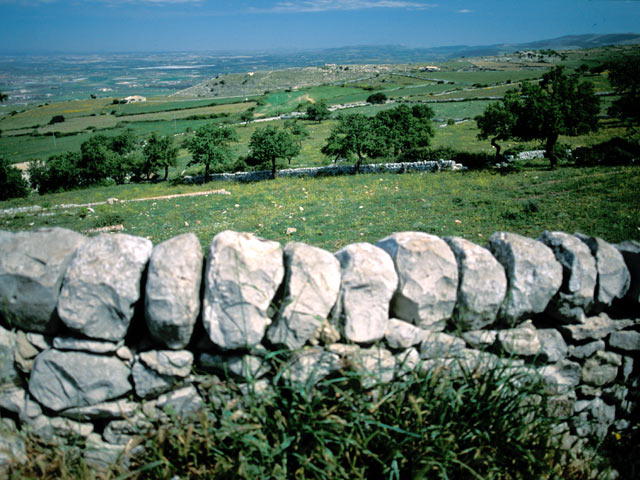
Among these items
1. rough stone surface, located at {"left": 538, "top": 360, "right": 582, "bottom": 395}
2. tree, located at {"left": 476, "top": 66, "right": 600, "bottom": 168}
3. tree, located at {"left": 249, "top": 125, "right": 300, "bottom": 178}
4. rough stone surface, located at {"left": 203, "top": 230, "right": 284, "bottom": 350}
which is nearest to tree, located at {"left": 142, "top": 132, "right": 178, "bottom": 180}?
tree, located at {"left": 249, "top": 125, "right": 300, "bottom": 178}

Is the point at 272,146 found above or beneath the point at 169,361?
above

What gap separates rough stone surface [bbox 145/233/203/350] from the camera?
10.0 feet

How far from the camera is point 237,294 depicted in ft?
10.2

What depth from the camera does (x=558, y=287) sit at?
11.5 ft

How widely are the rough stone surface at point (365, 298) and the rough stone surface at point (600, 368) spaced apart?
7.86 feet

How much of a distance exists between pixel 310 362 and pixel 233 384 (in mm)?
732

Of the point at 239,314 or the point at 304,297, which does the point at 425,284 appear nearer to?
the point at 304,297

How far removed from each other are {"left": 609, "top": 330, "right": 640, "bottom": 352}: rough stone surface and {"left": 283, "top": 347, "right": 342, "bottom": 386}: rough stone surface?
10.1ft

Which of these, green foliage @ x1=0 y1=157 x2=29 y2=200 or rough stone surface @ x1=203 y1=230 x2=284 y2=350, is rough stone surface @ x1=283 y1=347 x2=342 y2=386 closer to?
rough stone surface @ x1=203 y1=230 x2=284 y2=350

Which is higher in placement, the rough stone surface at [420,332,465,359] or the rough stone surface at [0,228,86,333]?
the rough stone surface at [0,228,86,333]

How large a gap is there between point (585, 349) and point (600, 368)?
0.35m

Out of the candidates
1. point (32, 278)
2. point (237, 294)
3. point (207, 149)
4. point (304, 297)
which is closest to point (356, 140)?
point (207, 149)

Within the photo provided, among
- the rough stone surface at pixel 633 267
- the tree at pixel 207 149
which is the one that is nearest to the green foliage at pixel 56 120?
the tree at pixel 207 149

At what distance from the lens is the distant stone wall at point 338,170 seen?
29858 mm
